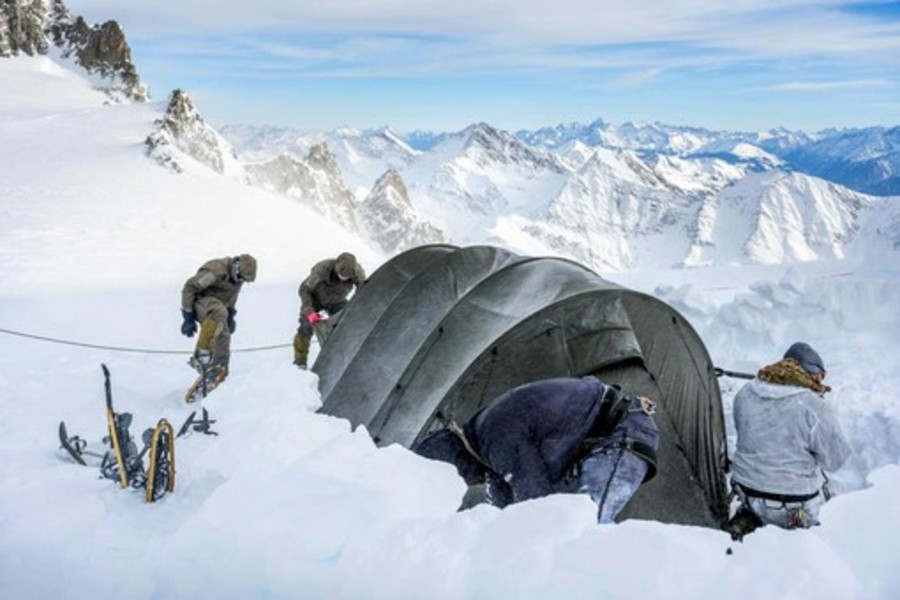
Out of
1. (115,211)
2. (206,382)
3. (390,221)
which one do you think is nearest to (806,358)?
(206,382)

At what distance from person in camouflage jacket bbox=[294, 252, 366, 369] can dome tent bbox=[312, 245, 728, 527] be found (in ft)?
7.69

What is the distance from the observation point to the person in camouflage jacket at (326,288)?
977cm

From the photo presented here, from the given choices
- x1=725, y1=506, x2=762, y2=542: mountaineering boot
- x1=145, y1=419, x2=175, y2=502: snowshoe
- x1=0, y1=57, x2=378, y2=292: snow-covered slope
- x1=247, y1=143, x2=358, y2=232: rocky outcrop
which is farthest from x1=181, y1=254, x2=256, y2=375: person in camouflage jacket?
x1=247, y1=143, x2=358, y2=232: rocky outcrop

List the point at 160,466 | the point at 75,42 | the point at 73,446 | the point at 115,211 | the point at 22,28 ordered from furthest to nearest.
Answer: the point at 75,42
the point at 22,28
the point at 115,211
the point at 73,446
the point at 160,466

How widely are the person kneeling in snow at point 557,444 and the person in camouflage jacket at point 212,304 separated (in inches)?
222

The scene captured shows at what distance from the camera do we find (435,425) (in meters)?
5.84

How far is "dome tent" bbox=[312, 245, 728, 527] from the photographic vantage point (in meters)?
5.84

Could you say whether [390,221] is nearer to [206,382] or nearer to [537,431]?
[206,382]

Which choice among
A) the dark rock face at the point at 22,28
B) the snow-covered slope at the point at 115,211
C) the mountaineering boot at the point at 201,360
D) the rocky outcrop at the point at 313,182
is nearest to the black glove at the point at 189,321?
the mountaineering boot at the point at 201,360

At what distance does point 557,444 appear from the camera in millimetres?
3801

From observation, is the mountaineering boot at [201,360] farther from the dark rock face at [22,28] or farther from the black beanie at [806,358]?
the dark rock face at [22,28]

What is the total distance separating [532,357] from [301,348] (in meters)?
5.09

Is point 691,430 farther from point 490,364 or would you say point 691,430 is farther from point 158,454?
point 158,454

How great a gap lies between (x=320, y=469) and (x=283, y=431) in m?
1.11
